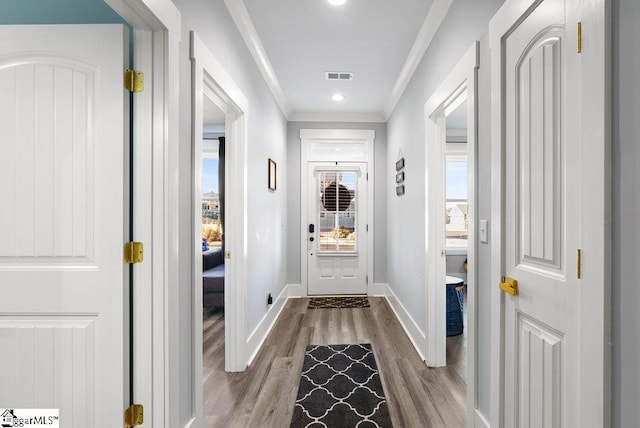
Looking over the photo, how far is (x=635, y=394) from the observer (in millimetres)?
838

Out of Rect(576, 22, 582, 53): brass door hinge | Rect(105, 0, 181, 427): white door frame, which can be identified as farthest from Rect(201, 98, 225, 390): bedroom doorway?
Rect(576, 22, 582, 53): brass door hinge

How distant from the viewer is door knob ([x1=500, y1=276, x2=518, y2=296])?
1378 mm

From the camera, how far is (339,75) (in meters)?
3.42

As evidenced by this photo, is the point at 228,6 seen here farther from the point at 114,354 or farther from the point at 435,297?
the point at 435,297

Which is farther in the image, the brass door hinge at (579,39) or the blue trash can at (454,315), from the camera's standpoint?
the blue trash can at (454,315)

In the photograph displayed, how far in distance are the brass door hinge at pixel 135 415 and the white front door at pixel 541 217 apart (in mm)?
1614

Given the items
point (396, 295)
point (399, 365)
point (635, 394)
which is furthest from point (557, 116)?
point (396, 295)

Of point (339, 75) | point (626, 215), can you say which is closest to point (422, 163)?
point (339, 75)

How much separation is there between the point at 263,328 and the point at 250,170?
154cm

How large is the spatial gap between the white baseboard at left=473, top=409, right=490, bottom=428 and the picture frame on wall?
2697 mm

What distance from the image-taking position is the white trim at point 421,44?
87.9 inches

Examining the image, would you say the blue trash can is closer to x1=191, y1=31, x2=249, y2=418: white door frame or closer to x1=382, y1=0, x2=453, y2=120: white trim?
x1=191, y1=31, x2=249, y2=418: white door frame

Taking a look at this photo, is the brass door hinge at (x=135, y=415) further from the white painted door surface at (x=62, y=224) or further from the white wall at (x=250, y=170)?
the white wall at (x=250, y=170)

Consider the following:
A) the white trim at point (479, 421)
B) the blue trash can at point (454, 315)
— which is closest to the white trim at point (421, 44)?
the blue trash can at point (454, 315)
